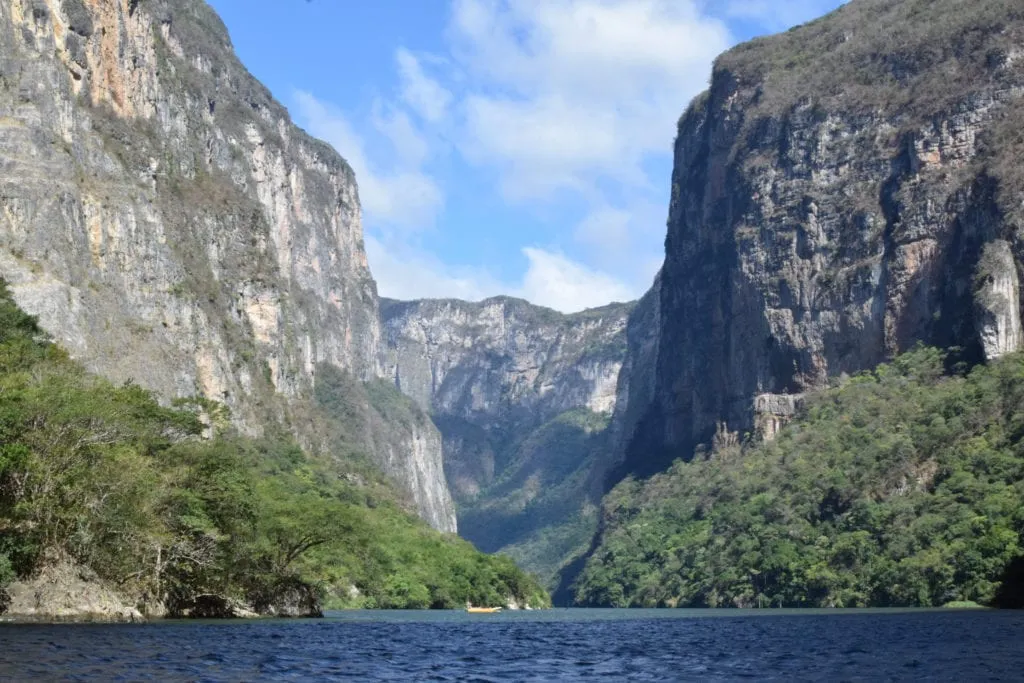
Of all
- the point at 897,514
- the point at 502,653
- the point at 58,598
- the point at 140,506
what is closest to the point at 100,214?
the point at 140,506

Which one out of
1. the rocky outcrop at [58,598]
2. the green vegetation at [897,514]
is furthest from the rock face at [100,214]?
the green vegetation at [897,514]

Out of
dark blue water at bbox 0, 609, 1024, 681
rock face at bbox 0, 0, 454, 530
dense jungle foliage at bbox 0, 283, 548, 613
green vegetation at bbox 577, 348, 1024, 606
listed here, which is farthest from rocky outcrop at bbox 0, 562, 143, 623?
green vegetation at bbox 577, 348, 1024, 606

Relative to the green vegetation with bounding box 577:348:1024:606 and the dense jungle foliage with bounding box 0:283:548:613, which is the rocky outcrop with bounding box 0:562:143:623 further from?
the green vegetation with bounding box 577:348:1024:606

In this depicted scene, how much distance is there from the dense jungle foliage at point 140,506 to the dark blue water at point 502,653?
4.42m

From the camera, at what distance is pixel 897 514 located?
14750 cm

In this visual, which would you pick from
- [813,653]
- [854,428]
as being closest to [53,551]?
[813,653]

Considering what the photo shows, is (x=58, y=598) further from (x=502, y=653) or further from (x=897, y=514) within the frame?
(x=897, y=514)

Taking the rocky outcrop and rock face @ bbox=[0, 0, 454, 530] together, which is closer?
the rocky outcrop

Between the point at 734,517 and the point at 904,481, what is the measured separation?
42.0 m

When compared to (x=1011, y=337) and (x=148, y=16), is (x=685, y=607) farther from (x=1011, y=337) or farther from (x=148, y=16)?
(x=148, y=16)

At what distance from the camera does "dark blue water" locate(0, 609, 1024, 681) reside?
49094mm

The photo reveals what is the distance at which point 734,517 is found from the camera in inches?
7736

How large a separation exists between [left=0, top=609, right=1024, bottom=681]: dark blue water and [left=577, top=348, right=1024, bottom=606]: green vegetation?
37.8 metres

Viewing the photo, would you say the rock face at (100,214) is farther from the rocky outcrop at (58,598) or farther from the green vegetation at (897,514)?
the green vegetation at (897,514)
